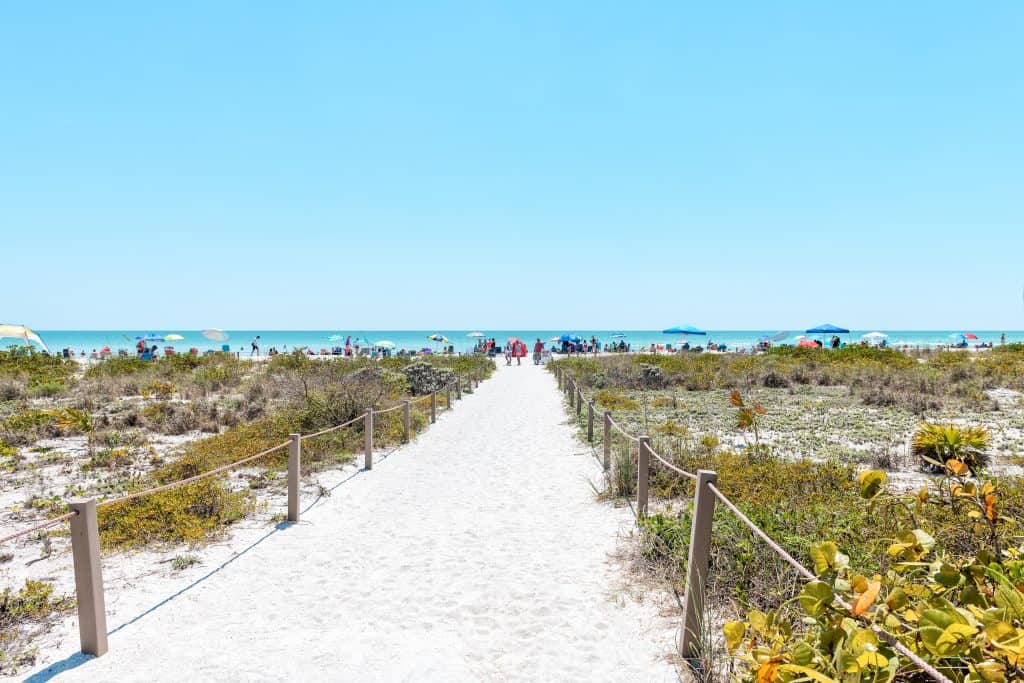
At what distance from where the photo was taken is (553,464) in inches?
415

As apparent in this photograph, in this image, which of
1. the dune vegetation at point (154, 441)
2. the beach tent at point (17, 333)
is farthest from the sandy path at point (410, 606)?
the beach tent at point (17, 333)

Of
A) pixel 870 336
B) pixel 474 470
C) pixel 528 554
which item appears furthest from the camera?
pixel 870 336

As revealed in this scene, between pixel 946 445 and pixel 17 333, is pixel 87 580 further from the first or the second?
pixel 17 333

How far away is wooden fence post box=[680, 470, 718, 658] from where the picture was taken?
3.96 m

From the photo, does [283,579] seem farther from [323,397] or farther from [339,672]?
[323,397]

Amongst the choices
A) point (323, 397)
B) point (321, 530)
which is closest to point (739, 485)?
point (321, 530)

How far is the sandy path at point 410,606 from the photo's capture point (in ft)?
13.0

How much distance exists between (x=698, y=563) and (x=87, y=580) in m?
4.29

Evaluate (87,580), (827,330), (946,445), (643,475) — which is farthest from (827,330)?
(87,580)

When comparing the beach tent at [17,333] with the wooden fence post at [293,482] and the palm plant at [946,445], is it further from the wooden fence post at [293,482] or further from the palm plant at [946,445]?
the palm plant at [946,445]

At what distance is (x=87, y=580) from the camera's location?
409cm

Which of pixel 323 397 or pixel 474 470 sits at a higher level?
pixel 323 397


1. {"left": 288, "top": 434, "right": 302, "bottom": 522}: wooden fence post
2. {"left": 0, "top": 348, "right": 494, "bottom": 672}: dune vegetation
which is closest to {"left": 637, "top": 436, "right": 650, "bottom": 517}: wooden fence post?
{"left": 288, "top": 434, "right": 302, "bottom": 522}: wooden fence post

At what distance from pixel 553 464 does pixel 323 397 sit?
6.39 metres
